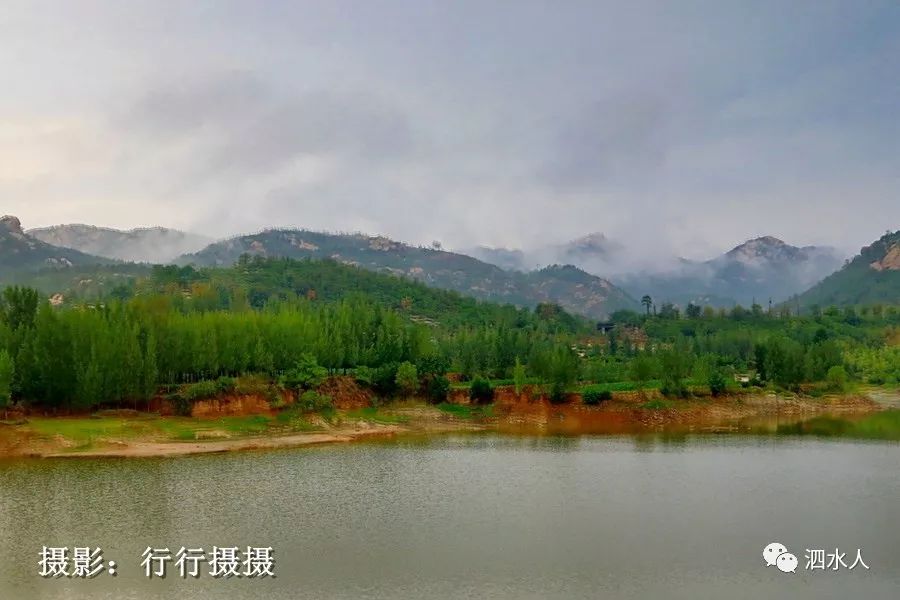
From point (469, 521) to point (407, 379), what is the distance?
41.6 m

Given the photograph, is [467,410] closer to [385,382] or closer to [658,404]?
[385,382]

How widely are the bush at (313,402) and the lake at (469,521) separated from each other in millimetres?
15204

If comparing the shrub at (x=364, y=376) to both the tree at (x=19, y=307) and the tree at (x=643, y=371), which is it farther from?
the tree at (x=643, y=371)

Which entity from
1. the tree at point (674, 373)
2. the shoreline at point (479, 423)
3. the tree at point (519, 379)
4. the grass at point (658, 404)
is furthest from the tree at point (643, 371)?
the tree at point (519, 379)

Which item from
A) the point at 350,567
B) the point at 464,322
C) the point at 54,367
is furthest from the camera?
the point at 464,322

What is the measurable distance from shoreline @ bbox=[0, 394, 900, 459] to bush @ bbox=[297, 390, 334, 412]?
142cm

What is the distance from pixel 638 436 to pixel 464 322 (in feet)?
300

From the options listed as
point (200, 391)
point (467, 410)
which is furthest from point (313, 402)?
point (467, 410)

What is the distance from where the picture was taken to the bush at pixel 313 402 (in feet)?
212

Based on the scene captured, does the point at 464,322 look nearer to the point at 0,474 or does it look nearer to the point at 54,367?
the point at 54,367

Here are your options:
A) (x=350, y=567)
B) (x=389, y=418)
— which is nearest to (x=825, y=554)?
(x=350, y=567)

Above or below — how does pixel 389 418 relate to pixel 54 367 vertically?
below

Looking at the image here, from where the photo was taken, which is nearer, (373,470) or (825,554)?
(825,554)

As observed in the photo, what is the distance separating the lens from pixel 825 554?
88.5 ft
